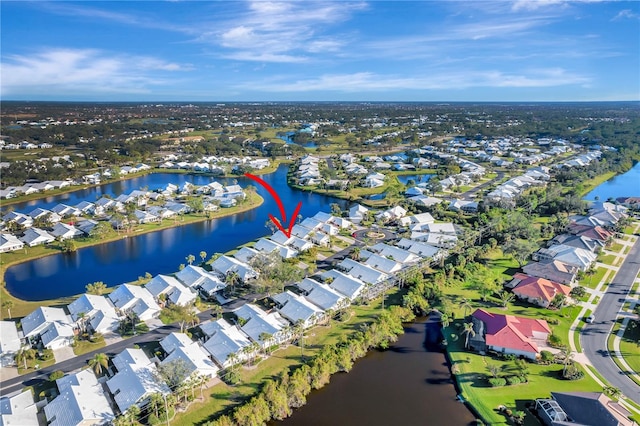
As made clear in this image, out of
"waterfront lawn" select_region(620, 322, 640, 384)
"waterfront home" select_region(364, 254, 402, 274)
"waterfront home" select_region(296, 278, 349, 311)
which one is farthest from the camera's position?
"waterfront home" select_region(364, 254, 402, 274)

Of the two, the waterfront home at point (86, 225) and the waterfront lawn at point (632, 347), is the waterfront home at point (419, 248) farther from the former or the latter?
the waterfront home at point (86, 225)

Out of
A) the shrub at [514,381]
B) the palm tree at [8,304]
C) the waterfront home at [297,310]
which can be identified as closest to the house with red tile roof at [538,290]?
the shrub at [514,381]

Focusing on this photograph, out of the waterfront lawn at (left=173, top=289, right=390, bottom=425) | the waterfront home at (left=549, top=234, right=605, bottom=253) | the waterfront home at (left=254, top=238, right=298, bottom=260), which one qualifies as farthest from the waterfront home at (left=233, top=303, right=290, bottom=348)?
the waterfront home at (left=549, top=234, right=605, bottom=253)

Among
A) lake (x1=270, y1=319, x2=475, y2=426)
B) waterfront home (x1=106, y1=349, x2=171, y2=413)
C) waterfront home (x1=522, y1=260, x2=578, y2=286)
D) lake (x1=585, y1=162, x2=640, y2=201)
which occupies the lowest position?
lake (x1=270, y1=319, x2=475, y2=426)

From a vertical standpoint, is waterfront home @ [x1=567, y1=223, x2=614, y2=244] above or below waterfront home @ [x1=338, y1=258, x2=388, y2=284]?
above

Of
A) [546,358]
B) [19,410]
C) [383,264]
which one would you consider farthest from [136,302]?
[546,358]

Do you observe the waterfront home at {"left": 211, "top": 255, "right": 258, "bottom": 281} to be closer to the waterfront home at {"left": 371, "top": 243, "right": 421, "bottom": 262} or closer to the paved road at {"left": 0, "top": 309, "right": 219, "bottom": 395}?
the paved road at {"left": 0, "top": 309, "right": 219, "bottom": 395}

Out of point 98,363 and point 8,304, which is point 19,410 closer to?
point 98,363
